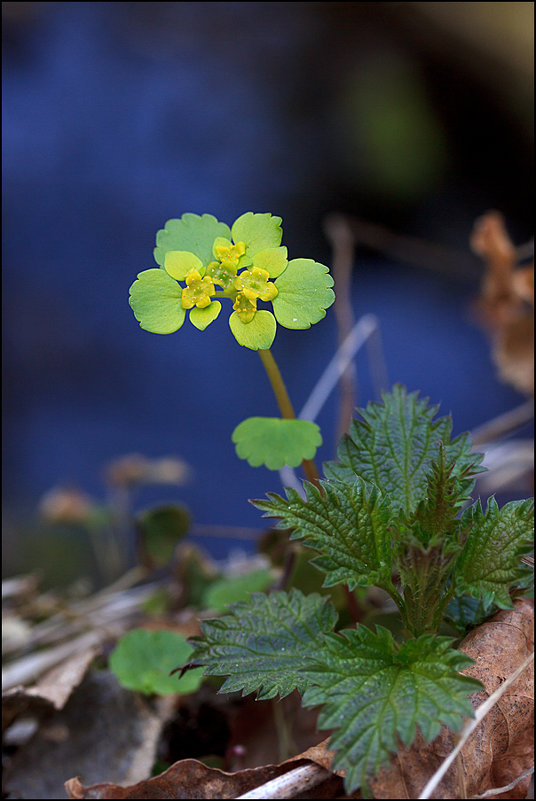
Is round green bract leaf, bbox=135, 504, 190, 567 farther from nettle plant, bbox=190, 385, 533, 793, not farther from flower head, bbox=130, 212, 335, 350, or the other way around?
flower head, bbox=130, 212, 335, 350

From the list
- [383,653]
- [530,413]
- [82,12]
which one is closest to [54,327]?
[82,12]

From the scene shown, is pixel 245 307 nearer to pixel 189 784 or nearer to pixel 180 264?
pixel 180 264

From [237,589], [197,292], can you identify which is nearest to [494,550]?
[197,292]

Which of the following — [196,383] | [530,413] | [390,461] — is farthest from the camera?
[196,383]

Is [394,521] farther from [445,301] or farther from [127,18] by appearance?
[127,18]

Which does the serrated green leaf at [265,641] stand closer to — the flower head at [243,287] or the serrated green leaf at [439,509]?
the serrated green leaf at [439,509]

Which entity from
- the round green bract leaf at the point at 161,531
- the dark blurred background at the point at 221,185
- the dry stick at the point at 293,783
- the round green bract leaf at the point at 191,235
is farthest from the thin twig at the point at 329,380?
the dry stick at the point at 293,783
